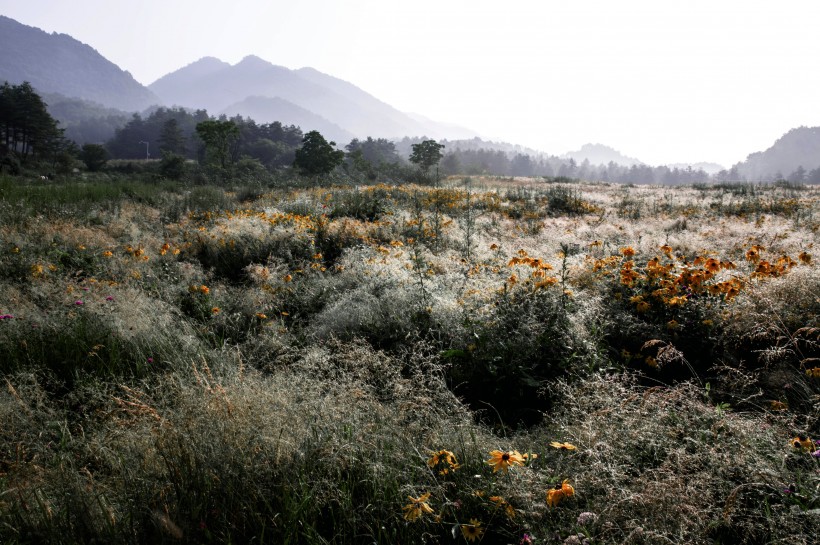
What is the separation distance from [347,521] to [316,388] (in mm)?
969

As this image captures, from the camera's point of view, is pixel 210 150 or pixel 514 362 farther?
pixel 210 150

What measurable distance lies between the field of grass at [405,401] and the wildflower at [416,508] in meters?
0.02

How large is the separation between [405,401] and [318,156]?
114ft

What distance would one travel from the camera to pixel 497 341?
125 inches

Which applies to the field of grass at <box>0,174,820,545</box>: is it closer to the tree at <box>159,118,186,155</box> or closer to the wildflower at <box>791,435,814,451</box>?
the wildflower at <box>791,435,814,451</box>

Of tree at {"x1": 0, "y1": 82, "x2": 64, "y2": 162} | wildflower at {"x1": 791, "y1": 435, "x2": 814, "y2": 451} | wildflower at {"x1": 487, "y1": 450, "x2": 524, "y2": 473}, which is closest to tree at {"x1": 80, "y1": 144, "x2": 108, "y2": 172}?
tree at {"x1": 0, "y1": 82, "x2": 64, "y2": 162}

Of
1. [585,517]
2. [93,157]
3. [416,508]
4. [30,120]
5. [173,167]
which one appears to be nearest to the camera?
[585,517]

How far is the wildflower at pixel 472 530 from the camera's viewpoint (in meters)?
1.56

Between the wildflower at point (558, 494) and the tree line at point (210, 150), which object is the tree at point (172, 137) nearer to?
the tree line at point (210, 150)

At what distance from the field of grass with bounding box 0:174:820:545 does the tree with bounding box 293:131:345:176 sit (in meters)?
29.4

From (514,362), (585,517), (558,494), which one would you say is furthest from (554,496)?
(514,362)

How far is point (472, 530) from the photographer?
1598 millimetres

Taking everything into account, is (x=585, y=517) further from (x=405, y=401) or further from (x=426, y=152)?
(x=426, y=152)

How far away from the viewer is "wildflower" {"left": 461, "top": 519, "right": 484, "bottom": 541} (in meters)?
1.56
